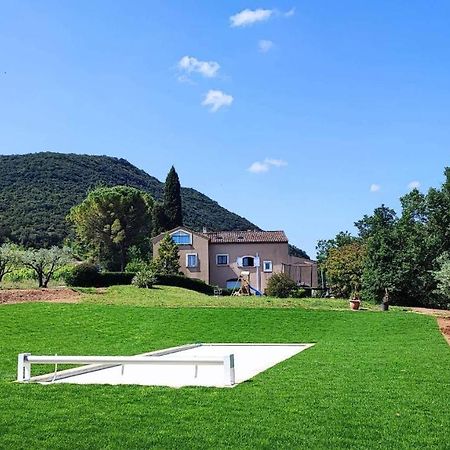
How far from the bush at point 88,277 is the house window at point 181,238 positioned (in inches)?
459

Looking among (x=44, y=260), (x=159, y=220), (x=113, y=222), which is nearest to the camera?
(x=44, y=260)

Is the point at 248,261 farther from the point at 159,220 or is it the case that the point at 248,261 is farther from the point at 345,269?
the point at 159,220

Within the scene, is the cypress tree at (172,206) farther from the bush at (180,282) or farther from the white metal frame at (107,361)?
the white metal frame at (107,361)

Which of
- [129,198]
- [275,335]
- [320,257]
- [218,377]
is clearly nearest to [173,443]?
[218,377]

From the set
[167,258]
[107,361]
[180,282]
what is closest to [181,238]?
[167,258]

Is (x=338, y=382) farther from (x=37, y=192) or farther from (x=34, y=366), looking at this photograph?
(x=37, y=192)

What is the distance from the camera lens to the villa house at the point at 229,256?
49.7m

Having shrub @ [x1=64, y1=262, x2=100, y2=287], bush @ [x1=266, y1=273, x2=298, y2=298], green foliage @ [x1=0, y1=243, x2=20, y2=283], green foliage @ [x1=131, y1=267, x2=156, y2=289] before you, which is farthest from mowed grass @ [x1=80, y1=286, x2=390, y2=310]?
green foliage @ [x1=0, y1=243, x2=20, y2=283]

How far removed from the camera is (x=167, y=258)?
47.9 metres

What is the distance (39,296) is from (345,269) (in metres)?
24.7

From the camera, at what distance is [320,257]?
6456 centimetres

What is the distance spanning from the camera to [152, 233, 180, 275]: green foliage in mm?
47625

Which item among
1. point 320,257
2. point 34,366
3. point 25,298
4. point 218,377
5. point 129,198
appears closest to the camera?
point 218,377

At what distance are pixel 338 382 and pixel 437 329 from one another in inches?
525
